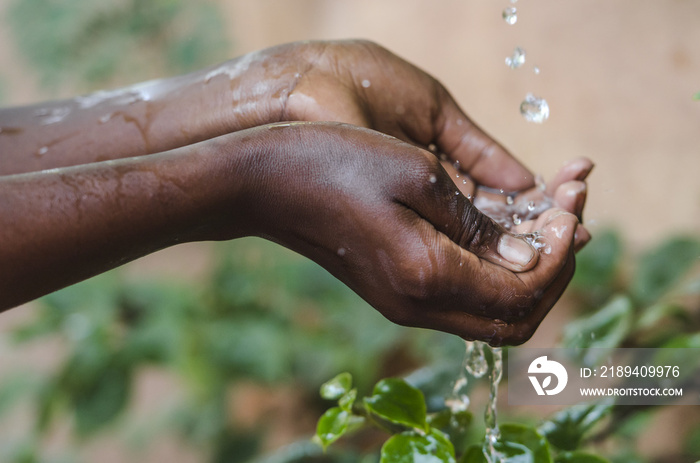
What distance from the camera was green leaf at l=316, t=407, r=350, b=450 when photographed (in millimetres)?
810

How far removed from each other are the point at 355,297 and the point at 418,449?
1834 mm

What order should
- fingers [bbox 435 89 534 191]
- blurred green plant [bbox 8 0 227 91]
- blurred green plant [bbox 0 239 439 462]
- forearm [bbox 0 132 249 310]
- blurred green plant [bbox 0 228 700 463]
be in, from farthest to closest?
blurred green plant [bbox 8 0 227 91], blurred green plant [bbox 0 239 439 462], blurred green plant [bbox 0 228 700 463], fingers [bbox 435 89 534 191], forearm [bbox 0 132 249 310]

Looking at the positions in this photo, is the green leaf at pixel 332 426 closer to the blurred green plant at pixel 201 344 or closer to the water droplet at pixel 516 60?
the water droplet at pixel 516 60

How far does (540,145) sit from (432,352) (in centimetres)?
102

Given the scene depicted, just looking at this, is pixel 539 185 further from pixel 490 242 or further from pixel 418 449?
pixel 418 449

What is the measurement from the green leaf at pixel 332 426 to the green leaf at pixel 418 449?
0.07 meters

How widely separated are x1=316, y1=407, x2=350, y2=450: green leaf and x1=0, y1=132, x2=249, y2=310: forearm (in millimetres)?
323

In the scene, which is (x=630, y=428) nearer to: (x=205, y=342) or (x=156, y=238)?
(x=156, y=238)

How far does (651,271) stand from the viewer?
1936mm

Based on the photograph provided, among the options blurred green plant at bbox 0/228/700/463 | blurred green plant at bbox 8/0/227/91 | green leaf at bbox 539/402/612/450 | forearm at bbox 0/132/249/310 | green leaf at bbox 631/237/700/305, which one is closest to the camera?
forearm at bbox 0/132/249/310

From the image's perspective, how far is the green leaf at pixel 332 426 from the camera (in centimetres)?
81

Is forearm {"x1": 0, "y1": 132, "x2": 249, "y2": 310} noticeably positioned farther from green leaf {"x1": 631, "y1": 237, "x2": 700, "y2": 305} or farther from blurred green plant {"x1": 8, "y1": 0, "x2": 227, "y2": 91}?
blurred green plant {"x1": 8, "y1": 0, "x2": 227, "y2": 91}

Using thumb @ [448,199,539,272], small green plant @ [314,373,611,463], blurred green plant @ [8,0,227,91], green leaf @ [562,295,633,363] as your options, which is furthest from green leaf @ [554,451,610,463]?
blurred green plant @ [8,0,227,91]

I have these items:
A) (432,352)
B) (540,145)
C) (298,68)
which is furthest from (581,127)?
(298,68)
